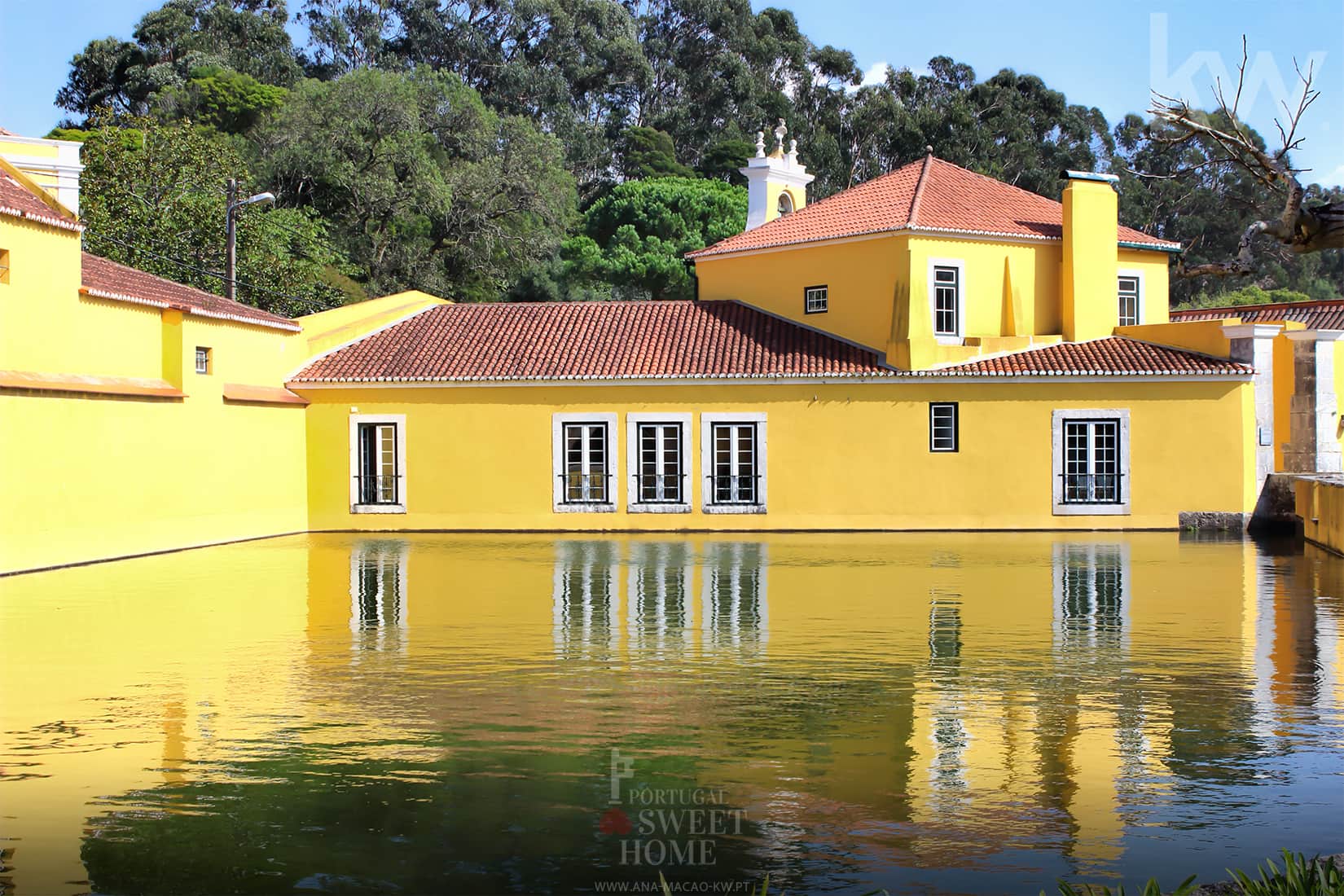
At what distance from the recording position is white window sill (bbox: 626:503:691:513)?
92.2 ft

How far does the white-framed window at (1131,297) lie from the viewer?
31406mm

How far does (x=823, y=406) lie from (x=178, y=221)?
22.1m

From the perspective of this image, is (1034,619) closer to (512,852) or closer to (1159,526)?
(512,852)

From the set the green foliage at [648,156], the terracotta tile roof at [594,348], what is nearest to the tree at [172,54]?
the green foliage at [648,156]

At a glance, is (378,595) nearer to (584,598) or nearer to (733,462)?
(584,598)

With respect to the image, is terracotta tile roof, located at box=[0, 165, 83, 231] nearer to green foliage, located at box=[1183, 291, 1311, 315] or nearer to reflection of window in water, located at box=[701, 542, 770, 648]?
reflection of window in water, located at box=[701, 542, 770, 648]

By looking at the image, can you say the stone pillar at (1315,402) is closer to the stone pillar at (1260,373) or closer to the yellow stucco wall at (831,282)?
the stone pillar at (1260,373)

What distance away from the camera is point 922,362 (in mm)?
27781

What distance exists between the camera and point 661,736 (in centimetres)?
955

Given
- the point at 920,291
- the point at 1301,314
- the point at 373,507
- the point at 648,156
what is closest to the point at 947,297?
the point at 920,291

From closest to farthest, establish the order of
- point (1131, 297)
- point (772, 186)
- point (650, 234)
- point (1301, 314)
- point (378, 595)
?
point (378, 595), point (1131, 297), point (772, 186), point (1301, 314), point (650, 234)

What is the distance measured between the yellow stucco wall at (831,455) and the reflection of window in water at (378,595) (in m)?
3.27

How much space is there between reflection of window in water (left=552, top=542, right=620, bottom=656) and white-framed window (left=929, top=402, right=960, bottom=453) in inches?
265

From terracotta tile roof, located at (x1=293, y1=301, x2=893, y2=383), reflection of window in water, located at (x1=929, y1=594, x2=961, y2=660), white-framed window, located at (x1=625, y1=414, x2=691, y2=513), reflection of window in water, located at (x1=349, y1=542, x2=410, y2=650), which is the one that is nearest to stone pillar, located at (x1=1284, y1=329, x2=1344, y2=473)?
terracotta tile roof, located at (x1=293, y1=301, x2=893, y2=383)
